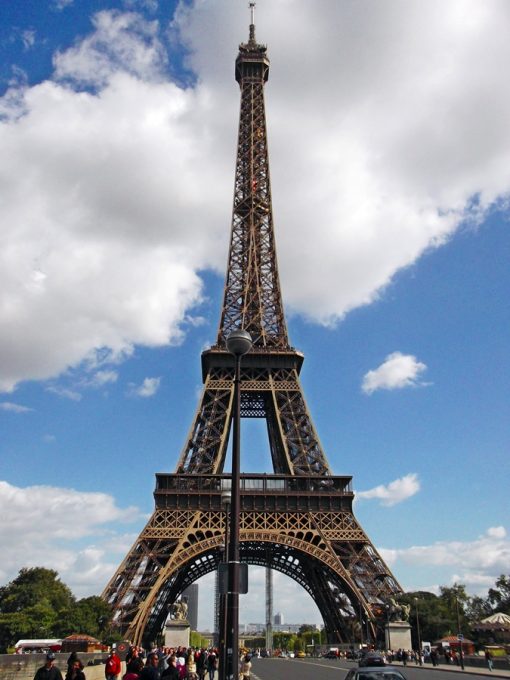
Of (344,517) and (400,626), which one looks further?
(344,517)

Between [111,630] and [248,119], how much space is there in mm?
66497

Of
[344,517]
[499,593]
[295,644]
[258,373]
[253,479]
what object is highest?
[258,373]

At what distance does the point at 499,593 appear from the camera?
92375 millimetres

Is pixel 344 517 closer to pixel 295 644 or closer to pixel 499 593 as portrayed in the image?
pixel 499 593

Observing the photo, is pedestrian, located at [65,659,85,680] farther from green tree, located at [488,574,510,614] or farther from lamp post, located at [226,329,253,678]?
green tree, located at [488,574,510,614]

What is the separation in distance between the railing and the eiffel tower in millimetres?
100

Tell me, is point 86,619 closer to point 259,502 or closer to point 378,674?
point 259,502

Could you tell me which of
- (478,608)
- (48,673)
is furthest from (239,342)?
(478,608)

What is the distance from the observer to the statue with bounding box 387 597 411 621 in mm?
53875

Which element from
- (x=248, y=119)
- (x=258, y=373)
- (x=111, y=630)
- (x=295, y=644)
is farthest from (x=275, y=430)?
(x=295, y=644)

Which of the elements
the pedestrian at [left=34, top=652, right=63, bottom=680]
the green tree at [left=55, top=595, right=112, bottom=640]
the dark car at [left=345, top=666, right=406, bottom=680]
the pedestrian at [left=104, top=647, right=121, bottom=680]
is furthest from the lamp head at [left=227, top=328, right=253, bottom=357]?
the green tree at [left=55, top=595, right=112, bottom=640]

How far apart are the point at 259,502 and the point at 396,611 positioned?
51.5ft

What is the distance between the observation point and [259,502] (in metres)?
61.1

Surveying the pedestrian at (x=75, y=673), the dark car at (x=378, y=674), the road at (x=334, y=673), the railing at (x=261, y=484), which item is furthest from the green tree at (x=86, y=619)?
the pedestrian at (x=75, y=673)
